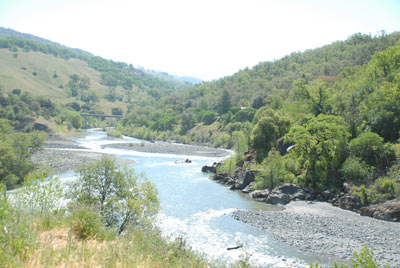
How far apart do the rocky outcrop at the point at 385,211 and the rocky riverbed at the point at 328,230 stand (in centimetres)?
90

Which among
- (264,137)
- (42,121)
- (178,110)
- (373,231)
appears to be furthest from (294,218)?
(178,110)

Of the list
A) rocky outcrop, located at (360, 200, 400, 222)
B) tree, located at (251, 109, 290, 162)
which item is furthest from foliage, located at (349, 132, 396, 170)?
tree, located at (251, 109, 290, 162)

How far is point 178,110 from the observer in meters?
172

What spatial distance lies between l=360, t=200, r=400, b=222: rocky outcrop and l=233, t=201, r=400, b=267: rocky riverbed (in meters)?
0.90

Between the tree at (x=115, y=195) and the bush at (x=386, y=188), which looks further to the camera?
the bush at (x=386, y=188)

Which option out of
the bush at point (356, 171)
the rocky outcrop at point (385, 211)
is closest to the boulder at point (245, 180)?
the bush at point (356, 171)

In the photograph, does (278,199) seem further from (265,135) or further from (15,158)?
(15,158)

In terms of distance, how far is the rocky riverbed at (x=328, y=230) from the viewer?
81.3 feet

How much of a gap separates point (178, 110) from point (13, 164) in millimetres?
126057

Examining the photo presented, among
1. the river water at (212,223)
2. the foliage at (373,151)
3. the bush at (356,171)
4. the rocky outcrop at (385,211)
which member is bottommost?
the river water at (212,223)

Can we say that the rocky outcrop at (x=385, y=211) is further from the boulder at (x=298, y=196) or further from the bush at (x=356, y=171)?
the boulder at (x=298, y=196)

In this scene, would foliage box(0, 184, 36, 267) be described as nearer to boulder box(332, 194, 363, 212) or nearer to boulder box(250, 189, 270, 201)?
boulder box(332, 194, 363, 212)

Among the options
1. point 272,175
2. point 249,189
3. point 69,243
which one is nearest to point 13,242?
point 69,243

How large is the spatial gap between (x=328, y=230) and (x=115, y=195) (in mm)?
20499
